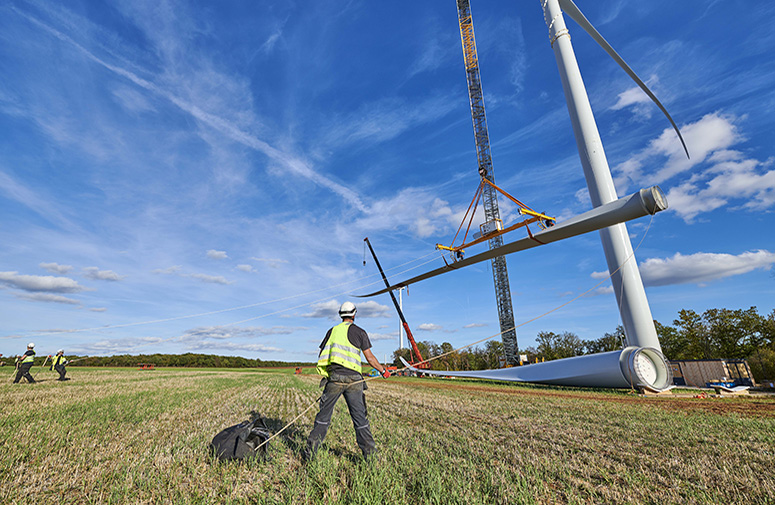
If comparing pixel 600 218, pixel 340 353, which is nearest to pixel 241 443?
pixel 340 353

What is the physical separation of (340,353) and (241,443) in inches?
74.9

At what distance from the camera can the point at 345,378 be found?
536 cm

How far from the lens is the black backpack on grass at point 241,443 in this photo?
4.96 meters

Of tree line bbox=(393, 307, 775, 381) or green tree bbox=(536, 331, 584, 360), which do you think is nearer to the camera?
tree line bbox=(393, 307, 775, 381)

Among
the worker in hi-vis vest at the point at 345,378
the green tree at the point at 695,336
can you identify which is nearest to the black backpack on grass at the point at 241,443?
the worker in hi-vis vest at the point at 345,378

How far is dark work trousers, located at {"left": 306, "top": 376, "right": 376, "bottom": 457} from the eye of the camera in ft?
16.8

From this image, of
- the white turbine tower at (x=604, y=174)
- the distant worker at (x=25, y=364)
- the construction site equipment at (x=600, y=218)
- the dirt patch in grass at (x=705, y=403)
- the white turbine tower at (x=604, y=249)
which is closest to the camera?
the dirt patch in grass at (x=705, y=403)

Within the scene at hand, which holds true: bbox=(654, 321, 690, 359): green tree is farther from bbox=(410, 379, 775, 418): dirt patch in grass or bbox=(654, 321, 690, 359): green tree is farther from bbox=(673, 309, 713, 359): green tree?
bbox=(410, 379, 775, 418): dirt patch in grass

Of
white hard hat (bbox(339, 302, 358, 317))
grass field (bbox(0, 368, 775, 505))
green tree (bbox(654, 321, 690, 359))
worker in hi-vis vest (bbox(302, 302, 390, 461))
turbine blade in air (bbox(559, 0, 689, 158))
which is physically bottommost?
grass field (bbox(0, 368, 775, 505))

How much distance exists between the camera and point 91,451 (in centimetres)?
536

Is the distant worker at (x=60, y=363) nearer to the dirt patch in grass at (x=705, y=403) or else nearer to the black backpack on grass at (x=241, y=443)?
the black backpack on grass at (x=241, y=443)

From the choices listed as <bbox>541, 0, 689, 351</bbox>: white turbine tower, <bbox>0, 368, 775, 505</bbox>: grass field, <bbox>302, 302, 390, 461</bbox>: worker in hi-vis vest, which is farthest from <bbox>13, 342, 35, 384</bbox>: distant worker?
<bbox>541, 0, 689, 351</bbox>: white turbine tower

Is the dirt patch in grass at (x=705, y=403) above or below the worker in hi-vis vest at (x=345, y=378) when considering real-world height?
below

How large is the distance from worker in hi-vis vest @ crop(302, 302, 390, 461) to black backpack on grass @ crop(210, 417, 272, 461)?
708 mm
